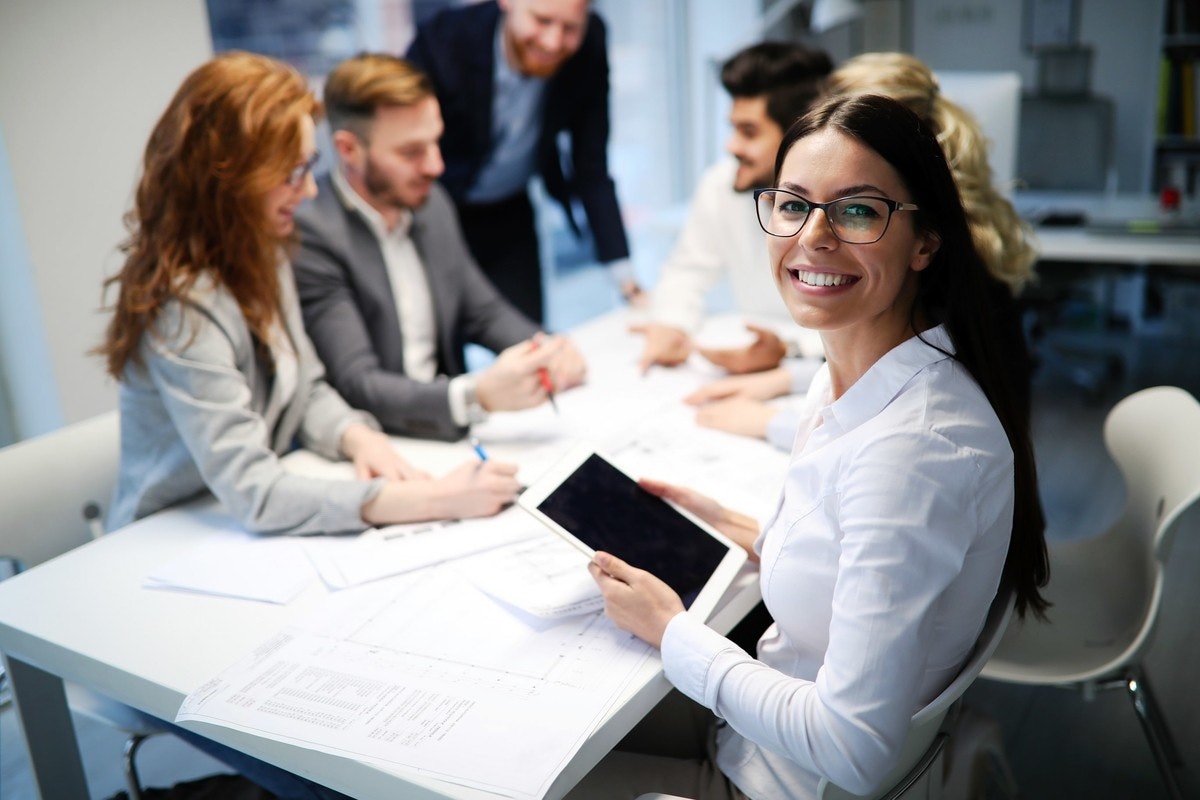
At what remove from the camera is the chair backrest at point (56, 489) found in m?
1.63

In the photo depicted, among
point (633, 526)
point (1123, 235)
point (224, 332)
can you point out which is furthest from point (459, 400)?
point (1123, 235)

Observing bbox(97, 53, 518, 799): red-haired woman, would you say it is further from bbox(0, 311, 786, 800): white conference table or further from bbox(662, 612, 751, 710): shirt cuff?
bbox(662, 612, 751, 710): shirt cuff

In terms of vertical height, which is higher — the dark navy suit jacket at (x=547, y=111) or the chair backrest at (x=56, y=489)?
the dark navy suit jacket at (x=547, y=111)

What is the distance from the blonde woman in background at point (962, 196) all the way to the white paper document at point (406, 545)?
525 millimetres

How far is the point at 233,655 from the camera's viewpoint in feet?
4.00

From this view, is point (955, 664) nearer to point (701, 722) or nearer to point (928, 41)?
point (701, 722)

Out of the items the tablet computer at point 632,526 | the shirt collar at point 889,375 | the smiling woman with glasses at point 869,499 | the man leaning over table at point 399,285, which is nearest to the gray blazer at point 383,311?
the man leaning over table at point 399,285

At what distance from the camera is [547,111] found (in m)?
3.32

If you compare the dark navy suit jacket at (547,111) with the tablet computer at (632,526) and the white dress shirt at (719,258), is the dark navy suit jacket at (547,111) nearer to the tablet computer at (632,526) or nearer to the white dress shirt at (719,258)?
the white dress shirt at (719,258)

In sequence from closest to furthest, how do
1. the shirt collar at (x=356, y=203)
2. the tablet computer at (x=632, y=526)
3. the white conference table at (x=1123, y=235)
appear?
the tablet computer at (x=632, y=526), the shirt collar at (x=356, y=203), the white conference table at (x=1123, y=235)

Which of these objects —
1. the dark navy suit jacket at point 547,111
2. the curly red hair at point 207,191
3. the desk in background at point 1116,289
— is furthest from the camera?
the desk in background at point 1116,289

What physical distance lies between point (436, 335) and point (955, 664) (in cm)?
A: 161

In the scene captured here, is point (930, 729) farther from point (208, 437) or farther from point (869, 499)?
point (208, 437)

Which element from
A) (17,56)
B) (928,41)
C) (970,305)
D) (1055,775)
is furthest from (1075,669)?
(928,41)
